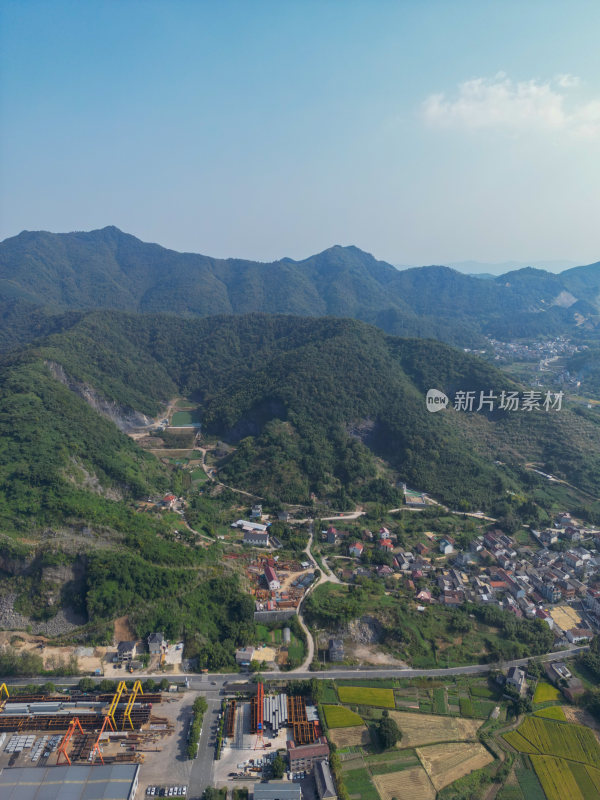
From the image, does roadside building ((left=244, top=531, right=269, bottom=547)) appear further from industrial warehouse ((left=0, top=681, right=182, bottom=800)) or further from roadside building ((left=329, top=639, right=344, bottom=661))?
industrial warehouse ((left=0, top=681, right=182, bottom=800))

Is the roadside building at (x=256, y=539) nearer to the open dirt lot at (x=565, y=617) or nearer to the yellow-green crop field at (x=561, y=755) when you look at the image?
the yellow-green crop field at (x=561, y=755)

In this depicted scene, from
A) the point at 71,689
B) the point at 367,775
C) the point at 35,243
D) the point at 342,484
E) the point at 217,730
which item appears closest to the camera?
the point at 367,775

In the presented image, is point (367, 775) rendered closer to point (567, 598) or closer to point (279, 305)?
point (567, 598)

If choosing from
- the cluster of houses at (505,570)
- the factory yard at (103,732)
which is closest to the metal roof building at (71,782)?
the factory yard at (103,732)

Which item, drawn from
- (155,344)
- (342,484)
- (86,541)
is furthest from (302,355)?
(86,541)

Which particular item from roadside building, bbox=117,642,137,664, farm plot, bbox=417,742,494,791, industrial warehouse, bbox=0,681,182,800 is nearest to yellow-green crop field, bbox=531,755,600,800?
farm plot, bbox=417,742,494,791

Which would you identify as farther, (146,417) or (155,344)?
(155,344)
